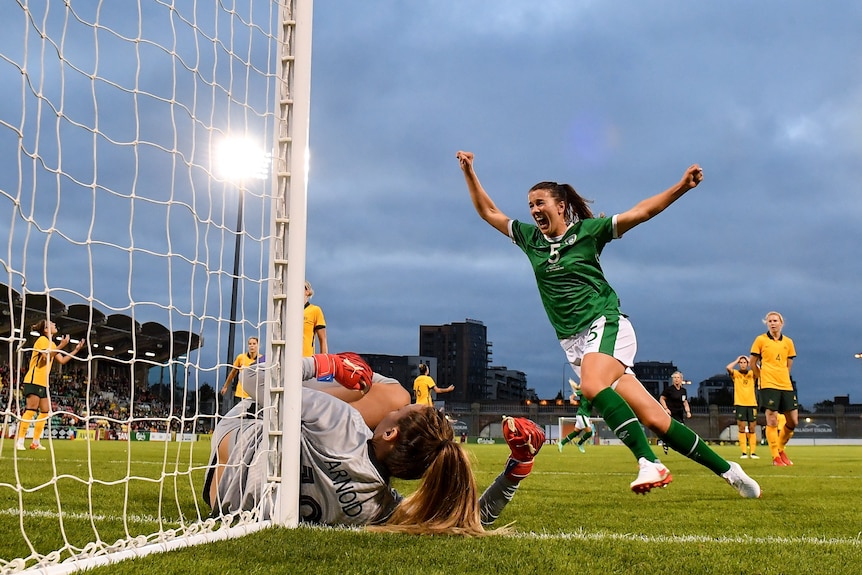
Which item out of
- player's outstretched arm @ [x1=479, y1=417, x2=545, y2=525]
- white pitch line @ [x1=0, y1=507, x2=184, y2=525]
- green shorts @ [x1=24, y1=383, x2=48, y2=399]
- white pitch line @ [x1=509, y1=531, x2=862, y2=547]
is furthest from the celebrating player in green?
green shorts @ [x1=24, y1=383, x2=48, y2=399]

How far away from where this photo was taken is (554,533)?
3.91m

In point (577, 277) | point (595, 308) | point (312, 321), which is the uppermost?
point (312, 321)

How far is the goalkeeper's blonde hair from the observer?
3686 mm

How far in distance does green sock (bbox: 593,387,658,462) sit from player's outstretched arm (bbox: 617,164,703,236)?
3.41 feet

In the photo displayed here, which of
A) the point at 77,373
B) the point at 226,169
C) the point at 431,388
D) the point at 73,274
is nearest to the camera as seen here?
the point at 73,274

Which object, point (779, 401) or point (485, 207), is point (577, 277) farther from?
point (779, 401)

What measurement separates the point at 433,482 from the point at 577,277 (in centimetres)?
200

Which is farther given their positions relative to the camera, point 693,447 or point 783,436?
point 783,436

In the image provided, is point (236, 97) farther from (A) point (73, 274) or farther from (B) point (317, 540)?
(B) point (317, 540)

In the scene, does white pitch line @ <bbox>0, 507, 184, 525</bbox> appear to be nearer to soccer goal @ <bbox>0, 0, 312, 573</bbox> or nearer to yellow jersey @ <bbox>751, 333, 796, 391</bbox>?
soccer goal @ <bbox>0, 0, 312, 573</bbox>

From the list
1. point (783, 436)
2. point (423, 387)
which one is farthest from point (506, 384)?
point (783, 436)

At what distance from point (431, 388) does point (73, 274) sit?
16.3m

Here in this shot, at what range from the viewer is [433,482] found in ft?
12.1

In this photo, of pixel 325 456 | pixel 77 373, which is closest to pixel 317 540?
pixel 325 456
